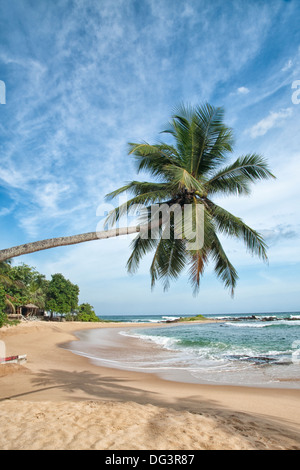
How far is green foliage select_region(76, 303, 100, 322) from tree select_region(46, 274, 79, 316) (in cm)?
628

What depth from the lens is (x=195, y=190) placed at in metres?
7.11

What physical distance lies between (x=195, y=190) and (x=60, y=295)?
1572 inches

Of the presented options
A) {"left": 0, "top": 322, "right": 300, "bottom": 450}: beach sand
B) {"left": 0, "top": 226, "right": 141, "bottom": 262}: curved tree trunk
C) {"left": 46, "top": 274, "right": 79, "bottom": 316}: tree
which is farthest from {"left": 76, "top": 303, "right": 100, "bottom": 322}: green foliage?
{"left": 0, "top": 226, "right": 141, "bottom": 262}: curved tree trunk

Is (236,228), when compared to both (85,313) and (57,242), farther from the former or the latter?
(85,313)

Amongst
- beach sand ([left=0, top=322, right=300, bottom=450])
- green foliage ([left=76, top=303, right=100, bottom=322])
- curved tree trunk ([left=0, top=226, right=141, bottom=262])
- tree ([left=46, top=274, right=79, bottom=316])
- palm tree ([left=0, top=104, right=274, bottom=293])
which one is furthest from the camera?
green foliage ([left=76, top=303, right=100, bottom=322])

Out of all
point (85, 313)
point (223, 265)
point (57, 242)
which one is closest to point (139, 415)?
point (57, 242)

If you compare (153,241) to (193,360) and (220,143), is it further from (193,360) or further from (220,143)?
(193,360)

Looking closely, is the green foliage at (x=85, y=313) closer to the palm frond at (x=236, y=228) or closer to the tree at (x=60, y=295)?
the tree at (x=60, y=295)

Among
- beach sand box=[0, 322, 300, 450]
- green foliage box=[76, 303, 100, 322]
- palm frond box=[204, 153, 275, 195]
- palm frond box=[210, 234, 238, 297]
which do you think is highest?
palm frond box=[204, 153, 275, 195]

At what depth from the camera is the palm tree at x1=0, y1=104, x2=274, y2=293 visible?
7.53 m

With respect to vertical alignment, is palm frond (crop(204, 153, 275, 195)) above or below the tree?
above

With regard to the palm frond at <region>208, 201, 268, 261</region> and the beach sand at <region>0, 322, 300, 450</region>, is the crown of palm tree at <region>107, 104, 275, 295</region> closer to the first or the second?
the palm frond at <region>208, 201, 268, 261</region>
